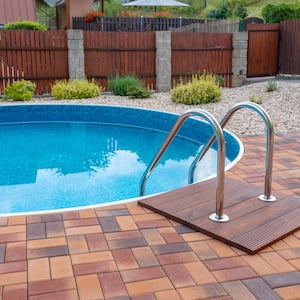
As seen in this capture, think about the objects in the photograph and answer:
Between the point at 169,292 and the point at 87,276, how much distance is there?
473 mm

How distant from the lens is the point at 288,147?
212 inches

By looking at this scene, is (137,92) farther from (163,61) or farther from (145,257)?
(145,257)

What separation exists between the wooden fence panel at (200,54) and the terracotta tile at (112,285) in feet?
32.7

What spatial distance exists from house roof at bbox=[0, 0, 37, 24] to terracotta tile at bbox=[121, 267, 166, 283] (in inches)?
557

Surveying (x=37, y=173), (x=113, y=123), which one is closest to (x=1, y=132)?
(x=113, y=123)

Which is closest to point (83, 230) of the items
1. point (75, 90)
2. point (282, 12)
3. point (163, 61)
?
point (75, 90)

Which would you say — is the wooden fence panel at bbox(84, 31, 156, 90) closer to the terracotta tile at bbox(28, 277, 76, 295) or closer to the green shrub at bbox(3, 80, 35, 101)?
the green shrub at bbox(3, 80, 35, 101)

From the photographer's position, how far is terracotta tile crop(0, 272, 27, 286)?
2.29 meters

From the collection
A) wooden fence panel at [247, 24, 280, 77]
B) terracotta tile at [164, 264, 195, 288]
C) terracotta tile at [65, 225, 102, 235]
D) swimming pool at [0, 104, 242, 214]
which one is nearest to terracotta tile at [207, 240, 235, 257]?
terracotta tile at [164, 264, 195, 288]

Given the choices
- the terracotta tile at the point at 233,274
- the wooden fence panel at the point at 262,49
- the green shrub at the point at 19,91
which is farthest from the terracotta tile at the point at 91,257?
the wooden fence panel at the point at 262,49

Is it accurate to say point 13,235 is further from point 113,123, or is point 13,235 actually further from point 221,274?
point 113,123

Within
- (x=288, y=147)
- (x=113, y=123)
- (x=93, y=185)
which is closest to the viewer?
(x=93, y=185)

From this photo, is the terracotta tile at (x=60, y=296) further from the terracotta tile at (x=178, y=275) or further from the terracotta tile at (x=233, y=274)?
the terracotta tile at (x=233, y=274)

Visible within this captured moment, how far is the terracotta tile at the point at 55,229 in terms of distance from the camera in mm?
2889
